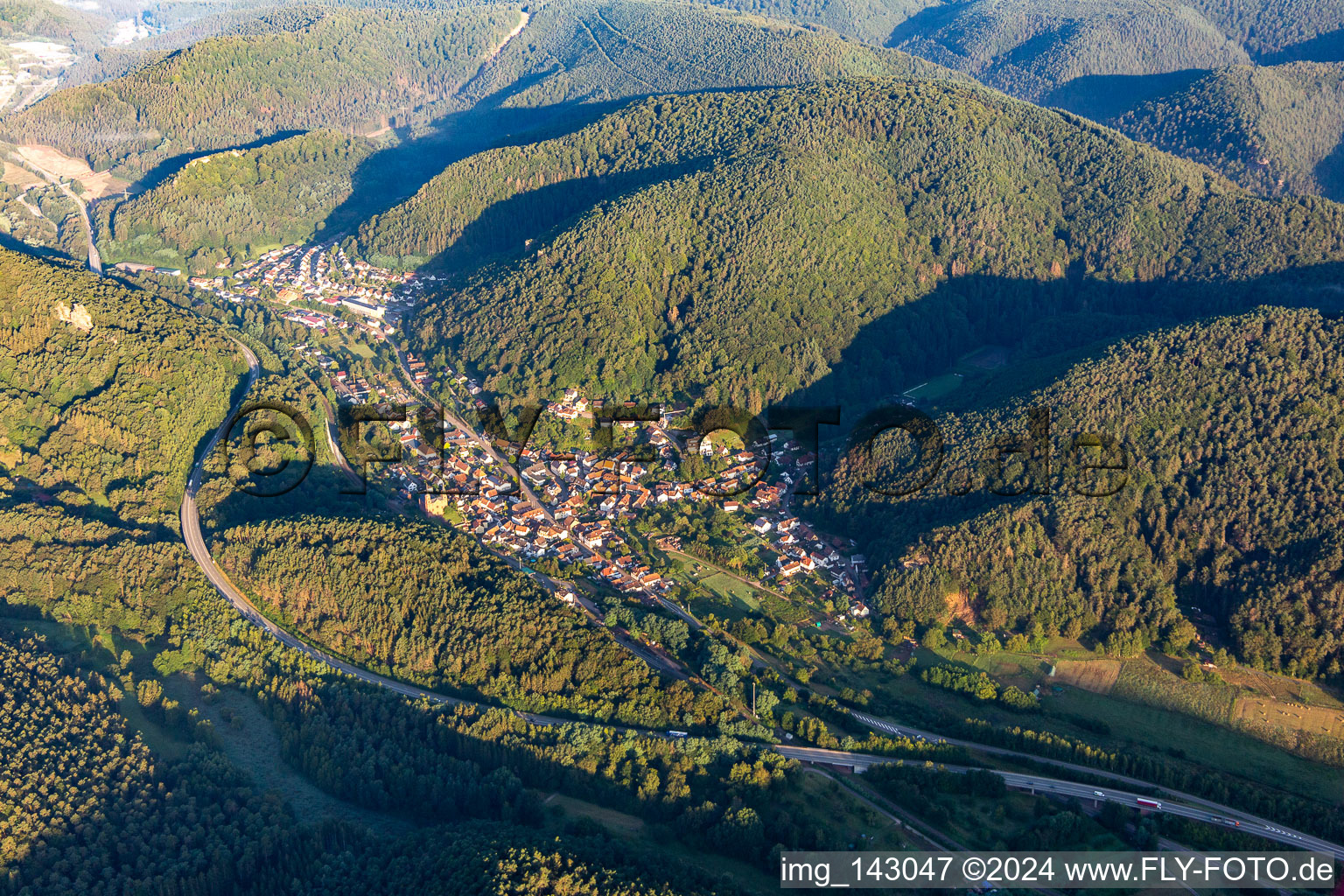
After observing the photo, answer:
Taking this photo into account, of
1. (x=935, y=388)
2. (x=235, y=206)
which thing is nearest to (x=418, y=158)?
(x=235, y=206)

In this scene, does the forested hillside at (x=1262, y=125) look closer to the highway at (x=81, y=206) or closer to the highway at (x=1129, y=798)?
the highway at (x=1129, y=798)

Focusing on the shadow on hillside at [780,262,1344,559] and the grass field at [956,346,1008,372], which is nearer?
the shadow on hillside at [780,262,1344,559]

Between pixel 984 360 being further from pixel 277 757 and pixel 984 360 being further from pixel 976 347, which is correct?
pixel 277 757

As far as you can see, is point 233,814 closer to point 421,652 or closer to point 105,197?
point 421,652

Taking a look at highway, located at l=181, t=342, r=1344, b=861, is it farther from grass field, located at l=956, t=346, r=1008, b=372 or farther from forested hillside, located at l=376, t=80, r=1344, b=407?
grass field, located at l=956, t=346, r=1008, b=372

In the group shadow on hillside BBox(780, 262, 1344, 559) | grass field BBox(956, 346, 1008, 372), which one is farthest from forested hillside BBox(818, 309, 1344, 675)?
grass field BBox(956, 346, 1008, 372)

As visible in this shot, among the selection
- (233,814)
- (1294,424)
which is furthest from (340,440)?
(1294,424)
